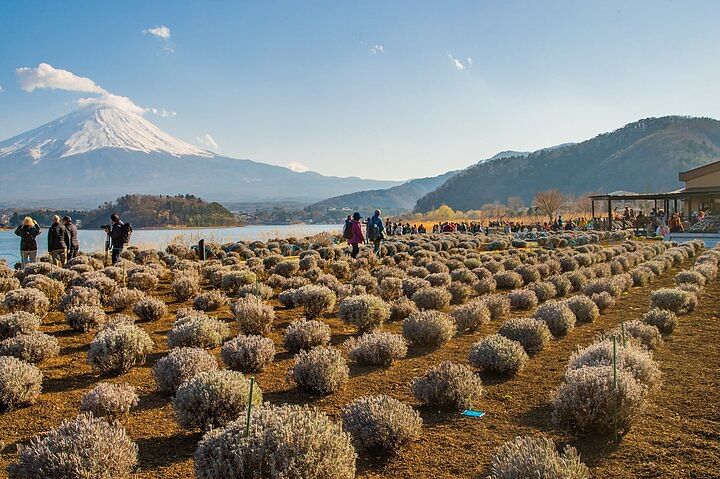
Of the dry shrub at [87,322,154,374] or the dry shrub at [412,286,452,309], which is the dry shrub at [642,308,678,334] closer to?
the dry shrub at [412,286,452,309]

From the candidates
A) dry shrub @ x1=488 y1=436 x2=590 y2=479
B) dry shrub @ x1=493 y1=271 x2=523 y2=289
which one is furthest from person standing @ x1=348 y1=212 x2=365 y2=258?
dry shrub @ x1=488 y1=436 x2=590 y2=479

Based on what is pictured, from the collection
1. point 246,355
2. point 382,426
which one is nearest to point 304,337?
point 246,355

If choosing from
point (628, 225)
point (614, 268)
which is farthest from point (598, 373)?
point (628, 225)

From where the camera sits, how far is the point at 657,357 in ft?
21.5

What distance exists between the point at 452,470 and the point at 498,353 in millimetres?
2344

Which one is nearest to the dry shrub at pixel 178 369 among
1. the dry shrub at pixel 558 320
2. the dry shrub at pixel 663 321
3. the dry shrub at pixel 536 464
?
the dry shrub at pixel 536 464

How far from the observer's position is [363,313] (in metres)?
8.17

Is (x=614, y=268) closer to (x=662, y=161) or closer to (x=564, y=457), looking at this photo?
(x=564, y=457)

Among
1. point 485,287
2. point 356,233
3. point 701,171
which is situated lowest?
point 485,287

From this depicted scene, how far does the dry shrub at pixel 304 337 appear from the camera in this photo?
7055 millimetres

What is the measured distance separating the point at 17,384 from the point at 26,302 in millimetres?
4925

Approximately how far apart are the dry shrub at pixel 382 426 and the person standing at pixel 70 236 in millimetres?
16194

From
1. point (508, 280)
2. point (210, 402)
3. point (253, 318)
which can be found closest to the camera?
point (210, 402)

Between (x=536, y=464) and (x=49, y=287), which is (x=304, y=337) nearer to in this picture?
(x=536, y=464)
